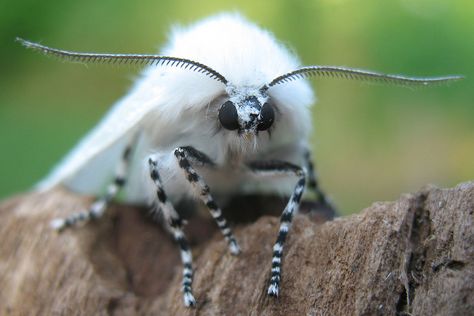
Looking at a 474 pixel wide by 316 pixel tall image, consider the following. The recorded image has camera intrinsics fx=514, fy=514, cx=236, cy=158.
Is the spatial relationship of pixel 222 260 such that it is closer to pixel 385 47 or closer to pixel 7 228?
pixel 7 228

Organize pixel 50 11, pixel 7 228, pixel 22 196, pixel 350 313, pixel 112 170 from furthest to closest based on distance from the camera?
pixel 50 11 < pixel 112 170 < pixel 22 196 < pixel 7 228 < pixel 350 313

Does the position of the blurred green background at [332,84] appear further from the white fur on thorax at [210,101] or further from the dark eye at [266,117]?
the dark eye at [266,117]

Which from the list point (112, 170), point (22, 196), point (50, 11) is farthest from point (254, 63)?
point (50, 11)

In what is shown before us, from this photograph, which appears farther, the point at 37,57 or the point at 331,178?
the point at 37,57

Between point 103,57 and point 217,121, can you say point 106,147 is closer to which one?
point 217,121

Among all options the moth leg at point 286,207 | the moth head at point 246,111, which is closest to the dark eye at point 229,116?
the moth head at point 246,111

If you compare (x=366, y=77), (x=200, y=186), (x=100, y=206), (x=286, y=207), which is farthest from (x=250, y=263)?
(x=100, y=206)
